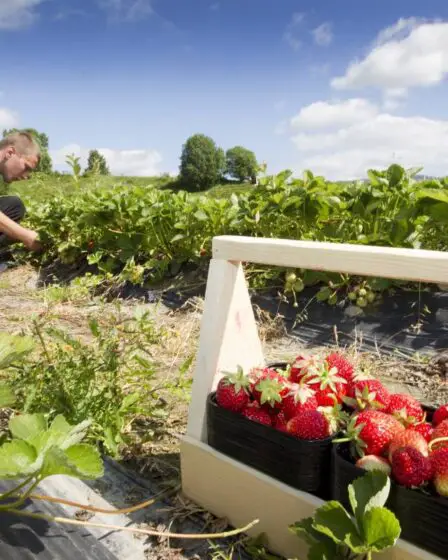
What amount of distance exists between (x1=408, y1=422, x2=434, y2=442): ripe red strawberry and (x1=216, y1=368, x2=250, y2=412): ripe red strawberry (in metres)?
0.40

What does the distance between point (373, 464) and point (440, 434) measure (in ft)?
0.53

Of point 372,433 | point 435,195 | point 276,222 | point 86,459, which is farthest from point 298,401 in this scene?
point 276,222

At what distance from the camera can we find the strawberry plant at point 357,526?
102 cm

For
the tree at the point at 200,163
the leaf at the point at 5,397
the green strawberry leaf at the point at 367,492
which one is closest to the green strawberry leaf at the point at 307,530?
the green strawberry leaf at the point at 367,492

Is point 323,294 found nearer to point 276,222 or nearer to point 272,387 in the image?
point 276,222

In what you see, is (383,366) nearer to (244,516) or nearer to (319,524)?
(244,516)

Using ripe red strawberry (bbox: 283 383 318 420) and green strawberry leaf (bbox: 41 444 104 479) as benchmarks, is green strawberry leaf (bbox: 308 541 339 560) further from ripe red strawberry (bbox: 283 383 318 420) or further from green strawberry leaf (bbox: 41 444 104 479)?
green strawberry leaf (bbox: 41 444 104 479)

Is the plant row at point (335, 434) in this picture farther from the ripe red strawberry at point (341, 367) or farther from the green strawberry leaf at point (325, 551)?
the green strawberry leaf at point (325, 551)

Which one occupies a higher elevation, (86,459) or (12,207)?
(12,207)

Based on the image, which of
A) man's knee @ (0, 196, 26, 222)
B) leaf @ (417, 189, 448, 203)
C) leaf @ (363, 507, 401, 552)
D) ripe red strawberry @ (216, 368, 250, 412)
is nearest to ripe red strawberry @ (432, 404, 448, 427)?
leaf @ (363, 507, 401, 552)

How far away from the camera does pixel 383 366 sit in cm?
265

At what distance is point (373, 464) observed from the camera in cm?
115

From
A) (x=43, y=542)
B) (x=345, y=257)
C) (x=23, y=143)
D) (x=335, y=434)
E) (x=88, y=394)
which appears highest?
(x=23, y=143)

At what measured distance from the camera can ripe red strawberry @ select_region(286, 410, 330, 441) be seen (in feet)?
4.13
